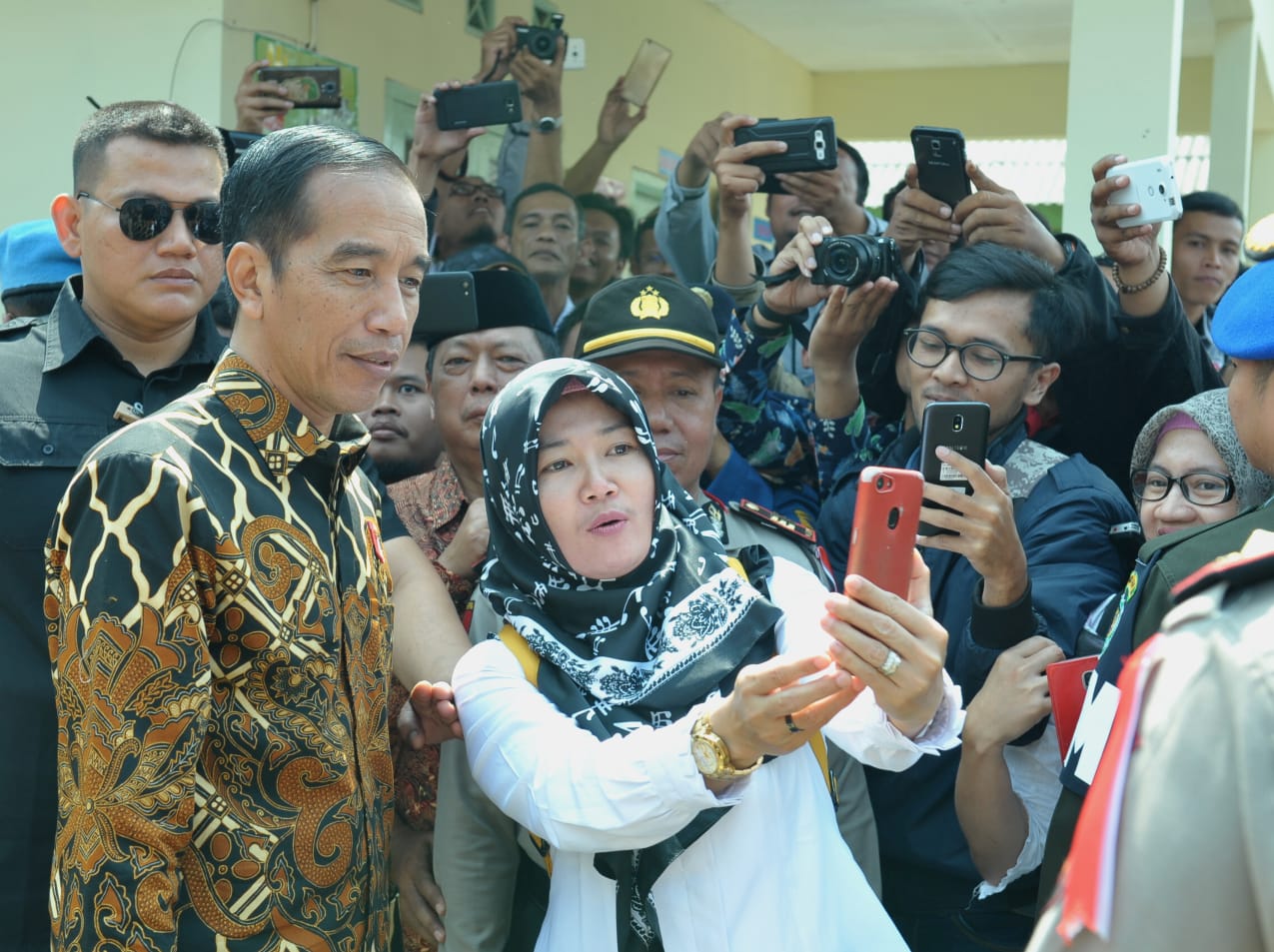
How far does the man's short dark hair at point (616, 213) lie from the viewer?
6047 millimetres

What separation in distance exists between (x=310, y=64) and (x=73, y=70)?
0.98 meters

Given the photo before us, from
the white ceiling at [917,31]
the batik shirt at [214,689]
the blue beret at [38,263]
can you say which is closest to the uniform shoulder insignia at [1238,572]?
the batik shirt at [214,689]

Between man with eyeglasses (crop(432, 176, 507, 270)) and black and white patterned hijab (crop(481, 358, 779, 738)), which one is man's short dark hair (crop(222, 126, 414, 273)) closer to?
black and white patterned hijab (crop(481, 358, 779, 738))

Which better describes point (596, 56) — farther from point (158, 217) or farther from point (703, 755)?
point (703, 755)

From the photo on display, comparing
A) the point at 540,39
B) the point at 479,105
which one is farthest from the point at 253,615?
the point at 540,39

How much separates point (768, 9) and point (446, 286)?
8432 millimetres

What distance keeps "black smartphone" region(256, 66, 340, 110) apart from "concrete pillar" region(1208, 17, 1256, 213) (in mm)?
6519

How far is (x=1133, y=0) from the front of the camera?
4102 millimetres

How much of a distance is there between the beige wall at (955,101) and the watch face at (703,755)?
11.7 m

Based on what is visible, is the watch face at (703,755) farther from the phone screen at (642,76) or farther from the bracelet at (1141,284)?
the phone screen at (642,76)

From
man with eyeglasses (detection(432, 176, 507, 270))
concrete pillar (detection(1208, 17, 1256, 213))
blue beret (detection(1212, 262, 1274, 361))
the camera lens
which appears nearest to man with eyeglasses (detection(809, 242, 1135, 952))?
blue beret (detection(1212, 262, 1274, 361))

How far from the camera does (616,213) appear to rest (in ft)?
20.2

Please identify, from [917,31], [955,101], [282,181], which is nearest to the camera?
[282,181]

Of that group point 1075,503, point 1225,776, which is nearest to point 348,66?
point 1075,503
